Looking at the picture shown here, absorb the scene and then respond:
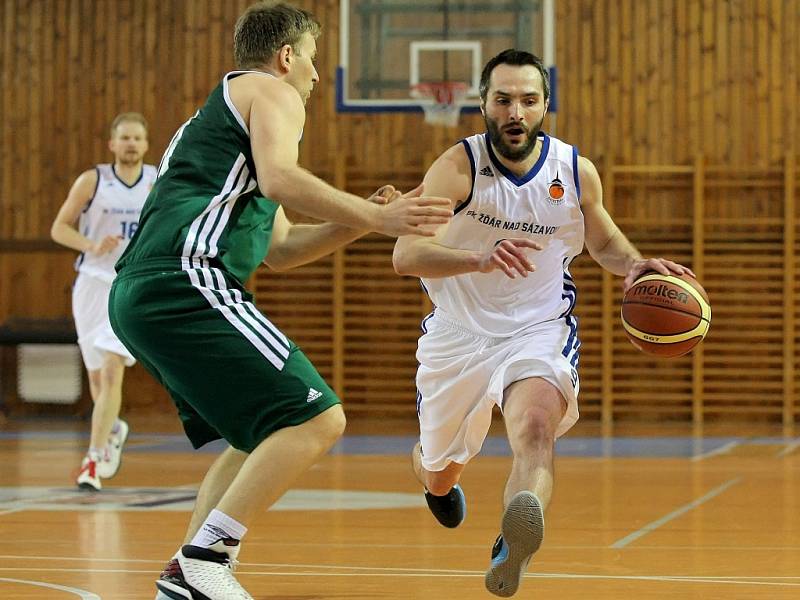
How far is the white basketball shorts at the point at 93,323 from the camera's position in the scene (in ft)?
25.0

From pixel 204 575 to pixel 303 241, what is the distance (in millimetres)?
1088

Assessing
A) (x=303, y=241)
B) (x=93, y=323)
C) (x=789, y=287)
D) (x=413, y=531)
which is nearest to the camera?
(x=303, y=241)

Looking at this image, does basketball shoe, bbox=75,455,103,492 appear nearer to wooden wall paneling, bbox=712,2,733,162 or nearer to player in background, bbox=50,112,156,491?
player in background, bbox=50,112,156,491

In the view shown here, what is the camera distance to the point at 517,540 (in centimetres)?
354

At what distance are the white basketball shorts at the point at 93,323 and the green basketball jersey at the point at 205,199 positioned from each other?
13.4 ft

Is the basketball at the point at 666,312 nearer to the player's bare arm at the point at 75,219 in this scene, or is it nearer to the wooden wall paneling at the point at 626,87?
the player's bare arm at the point at 75,219

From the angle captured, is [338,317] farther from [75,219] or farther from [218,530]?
[218,530]

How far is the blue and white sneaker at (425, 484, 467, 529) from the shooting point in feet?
17.6

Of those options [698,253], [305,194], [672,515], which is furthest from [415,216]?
[698,253]

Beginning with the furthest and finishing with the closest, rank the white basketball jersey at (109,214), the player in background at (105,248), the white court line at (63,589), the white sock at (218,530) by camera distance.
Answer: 1. the white basketball jersey at (109,214)
2. the player in background at (105,248)
3. the white court line at (63,589)
4. the white sock at (218,530)

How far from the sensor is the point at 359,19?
12062 mm

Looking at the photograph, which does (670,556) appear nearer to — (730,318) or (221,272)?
(221,272)

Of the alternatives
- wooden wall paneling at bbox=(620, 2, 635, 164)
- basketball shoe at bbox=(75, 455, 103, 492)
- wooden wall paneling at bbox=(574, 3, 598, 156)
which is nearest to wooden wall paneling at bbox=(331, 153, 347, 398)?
wooden wall paneling at bbox=(574, 3, 598, 156)

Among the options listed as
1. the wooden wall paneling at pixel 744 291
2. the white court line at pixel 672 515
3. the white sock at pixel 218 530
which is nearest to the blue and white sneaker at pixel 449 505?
the white court line at pixel 672 515
